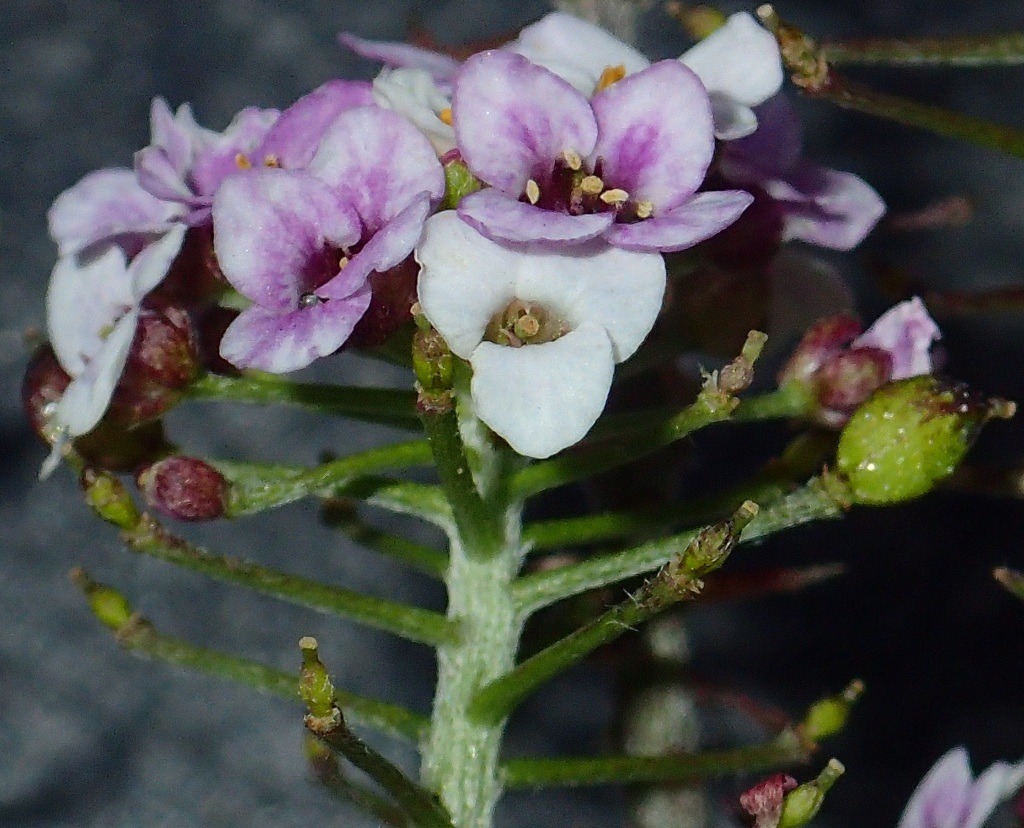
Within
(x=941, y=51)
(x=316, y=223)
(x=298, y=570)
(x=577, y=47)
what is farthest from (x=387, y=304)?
(x=298, y=570)

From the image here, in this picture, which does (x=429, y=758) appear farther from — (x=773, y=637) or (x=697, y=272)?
(x=773, y=637)

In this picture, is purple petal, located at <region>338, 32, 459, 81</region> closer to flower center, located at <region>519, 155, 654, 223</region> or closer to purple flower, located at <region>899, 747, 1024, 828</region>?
flower center, located at <region>519, 155, 654, 223</region>

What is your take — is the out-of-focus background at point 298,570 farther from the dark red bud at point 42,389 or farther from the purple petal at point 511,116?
the purple petal at point 511,116

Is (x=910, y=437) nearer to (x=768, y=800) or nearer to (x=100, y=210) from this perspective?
(x=768, y=800)

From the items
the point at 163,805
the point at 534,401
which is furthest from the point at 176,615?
the point at 534,401

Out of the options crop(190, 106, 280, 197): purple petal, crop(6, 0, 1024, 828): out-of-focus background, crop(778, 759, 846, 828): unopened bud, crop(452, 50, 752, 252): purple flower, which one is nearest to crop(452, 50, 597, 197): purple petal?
crop(452, 50, 752, 252): purple flower

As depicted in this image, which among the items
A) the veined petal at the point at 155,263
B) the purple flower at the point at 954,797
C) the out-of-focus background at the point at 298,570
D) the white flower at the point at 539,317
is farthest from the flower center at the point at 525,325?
the out-of-focus background at the point at 298,570
